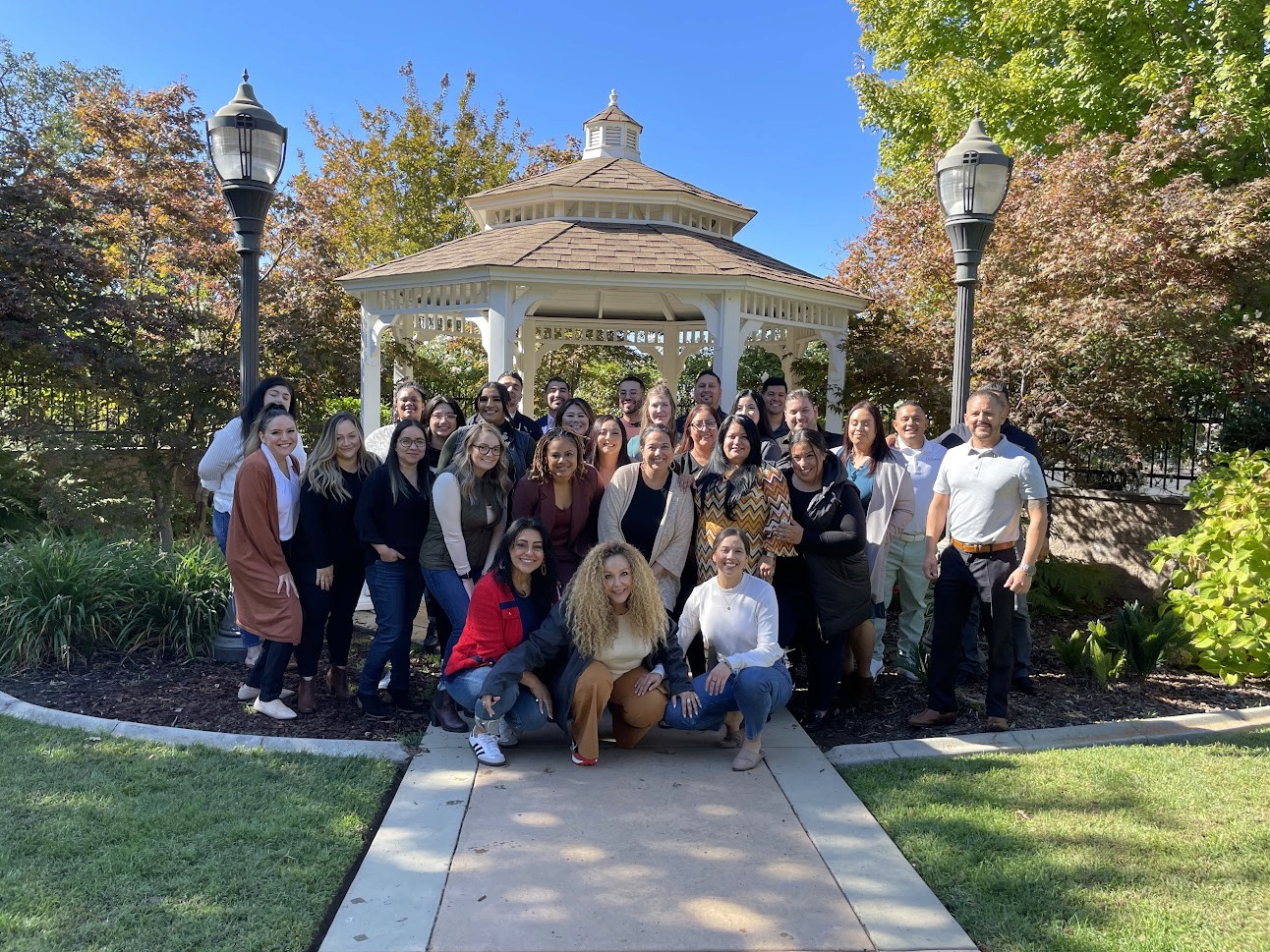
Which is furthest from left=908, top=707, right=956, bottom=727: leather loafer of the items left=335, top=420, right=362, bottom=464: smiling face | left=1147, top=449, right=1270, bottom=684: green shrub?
left=335, top=420, right=362, bottom=464: smiling face

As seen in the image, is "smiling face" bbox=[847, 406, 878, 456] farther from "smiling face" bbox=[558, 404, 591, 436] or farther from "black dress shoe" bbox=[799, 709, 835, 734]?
"smiling face" bbox=[558, 404, 591, 436]

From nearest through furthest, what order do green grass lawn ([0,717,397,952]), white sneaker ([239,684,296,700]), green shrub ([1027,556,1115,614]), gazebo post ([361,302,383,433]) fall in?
green grass lawn ([0,717,397,952]) → white sneaker ([239,684,296,700]) → green shrub ([1027,556,1115,614]) → gazebo post ([361,302,383,433])

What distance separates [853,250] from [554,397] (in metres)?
8.31

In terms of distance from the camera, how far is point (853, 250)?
13656 mm

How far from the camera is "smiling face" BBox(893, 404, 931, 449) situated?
19.2 feet

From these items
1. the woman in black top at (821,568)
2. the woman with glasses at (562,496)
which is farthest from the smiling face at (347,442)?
the woman in black top at (821,568)

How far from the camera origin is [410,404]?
582 centimetres

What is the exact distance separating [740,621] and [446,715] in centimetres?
174

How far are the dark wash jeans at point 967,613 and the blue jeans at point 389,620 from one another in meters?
2.99

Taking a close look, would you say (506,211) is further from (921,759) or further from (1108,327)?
(921,759)

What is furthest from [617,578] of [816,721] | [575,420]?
[575,420]

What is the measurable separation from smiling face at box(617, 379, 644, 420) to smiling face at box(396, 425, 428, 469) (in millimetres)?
2151

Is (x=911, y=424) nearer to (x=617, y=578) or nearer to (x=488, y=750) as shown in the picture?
(x=617, y=578)

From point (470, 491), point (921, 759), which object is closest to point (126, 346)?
point (470, 491)
